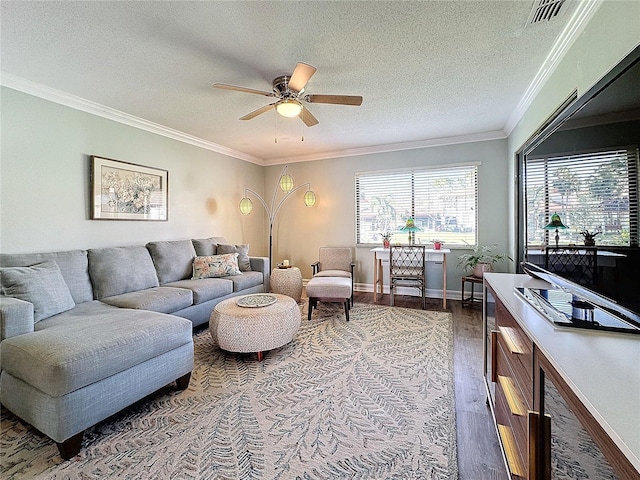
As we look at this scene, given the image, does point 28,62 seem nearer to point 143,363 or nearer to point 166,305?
point 166,305

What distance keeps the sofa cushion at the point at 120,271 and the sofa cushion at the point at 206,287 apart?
10.6 inches

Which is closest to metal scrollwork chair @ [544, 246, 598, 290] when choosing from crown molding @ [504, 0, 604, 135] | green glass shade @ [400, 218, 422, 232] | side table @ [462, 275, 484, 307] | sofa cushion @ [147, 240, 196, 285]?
crown molding @ [504, 0, 604, 135]

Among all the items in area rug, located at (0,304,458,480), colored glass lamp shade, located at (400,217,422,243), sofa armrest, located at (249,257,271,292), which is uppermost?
colored glass lamp shade, located at (400,217,422,243)

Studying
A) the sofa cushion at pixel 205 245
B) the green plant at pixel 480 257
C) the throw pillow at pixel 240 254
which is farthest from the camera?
the throw pillow at pixel 240 254

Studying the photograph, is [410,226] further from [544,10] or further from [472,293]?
[544,10]

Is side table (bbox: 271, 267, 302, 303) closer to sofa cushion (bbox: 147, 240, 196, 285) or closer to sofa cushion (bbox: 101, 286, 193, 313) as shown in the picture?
sofa cushion (bbox: 147, 240, 196, 285)

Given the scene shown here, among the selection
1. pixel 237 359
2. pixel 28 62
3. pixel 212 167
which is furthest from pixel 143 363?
pixel 212 167

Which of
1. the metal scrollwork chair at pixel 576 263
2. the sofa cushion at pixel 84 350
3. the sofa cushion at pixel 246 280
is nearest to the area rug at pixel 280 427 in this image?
the sofa cushion at pixel 84 350

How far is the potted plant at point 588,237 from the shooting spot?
48.1 inches

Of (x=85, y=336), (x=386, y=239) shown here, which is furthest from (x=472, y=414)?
(x=386, y=239)

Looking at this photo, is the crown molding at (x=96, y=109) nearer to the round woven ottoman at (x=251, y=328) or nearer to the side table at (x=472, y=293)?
the round woven ottoman at (x=251, y=328)

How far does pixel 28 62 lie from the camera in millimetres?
2309

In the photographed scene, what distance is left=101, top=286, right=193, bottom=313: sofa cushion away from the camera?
2.63 meters

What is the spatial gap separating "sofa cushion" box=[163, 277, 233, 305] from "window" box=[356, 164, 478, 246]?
2.50 meters
